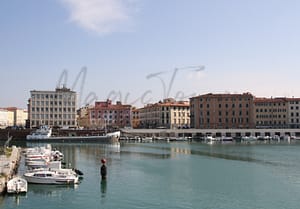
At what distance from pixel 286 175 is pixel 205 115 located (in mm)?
104964

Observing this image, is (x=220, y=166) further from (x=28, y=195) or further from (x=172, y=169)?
(x=28, y=195)

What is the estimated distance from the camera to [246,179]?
136ft

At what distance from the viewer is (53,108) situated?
15025cm

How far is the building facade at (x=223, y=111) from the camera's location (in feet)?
490

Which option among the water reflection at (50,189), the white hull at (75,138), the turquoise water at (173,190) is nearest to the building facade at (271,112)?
the white hull at (75,138)

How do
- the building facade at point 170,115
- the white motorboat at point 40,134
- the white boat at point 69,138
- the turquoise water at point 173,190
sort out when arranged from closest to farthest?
the turquoise water at point 173,190
the white boat at point 69,138
the white motorboat at point 40,134
the building facade at point 170,115

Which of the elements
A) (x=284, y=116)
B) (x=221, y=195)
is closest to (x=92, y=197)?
(x=221, y=195)

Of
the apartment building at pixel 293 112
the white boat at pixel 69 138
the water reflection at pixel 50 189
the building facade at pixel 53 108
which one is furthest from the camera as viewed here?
the apartment building at pixel 293 112

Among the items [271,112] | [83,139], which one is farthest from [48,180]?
[271,112]

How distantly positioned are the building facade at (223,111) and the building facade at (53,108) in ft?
145

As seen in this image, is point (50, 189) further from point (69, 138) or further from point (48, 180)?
point (69, 138)

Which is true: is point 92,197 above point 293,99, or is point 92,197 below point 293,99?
below

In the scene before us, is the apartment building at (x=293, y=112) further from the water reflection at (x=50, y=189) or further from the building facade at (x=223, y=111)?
the water reflection at (x=50, y=189)

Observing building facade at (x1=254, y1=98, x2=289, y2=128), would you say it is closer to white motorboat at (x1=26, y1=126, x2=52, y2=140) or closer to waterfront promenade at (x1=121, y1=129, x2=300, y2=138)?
waterfront promenade at (x1=121, y1=129, x2=300, y2=138)
